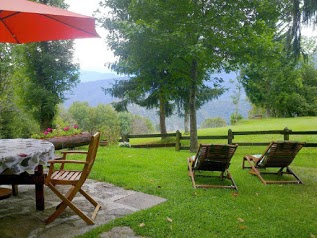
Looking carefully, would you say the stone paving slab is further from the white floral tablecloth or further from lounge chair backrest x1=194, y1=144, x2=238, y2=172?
lounge chair backrest x1=194, y1=144, x2=238, y2=172

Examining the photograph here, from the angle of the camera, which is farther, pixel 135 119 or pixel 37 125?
pixel 135 119

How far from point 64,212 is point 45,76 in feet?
46.5

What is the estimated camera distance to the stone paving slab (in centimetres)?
287

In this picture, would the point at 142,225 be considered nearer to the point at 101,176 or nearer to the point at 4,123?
the point at 101,176

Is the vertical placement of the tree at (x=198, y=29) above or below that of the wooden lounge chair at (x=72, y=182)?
above

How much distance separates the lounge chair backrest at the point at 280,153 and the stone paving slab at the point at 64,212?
95.3 inches

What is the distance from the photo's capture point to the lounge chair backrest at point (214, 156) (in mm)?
4688

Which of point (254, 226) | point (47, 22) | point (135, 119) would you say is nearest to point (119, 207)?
point (254, 226)

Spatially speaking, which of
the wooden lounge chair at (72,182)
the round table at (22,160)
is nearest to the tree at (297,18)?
the wooden lounge chair at (72,182)

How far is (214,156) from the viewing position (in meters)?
4.76

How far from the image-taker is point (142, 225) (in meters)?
3.04

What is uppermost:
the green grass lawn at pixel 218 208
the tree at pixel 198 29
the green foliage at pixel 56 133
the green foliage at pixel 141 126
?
the tree at pixel 198 29

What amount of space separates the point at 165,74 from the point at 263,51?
5.12 metres

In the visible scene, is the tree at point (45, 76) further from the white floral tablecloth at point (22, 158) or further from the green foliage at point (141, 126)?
the green foliage at point (141, 126)
